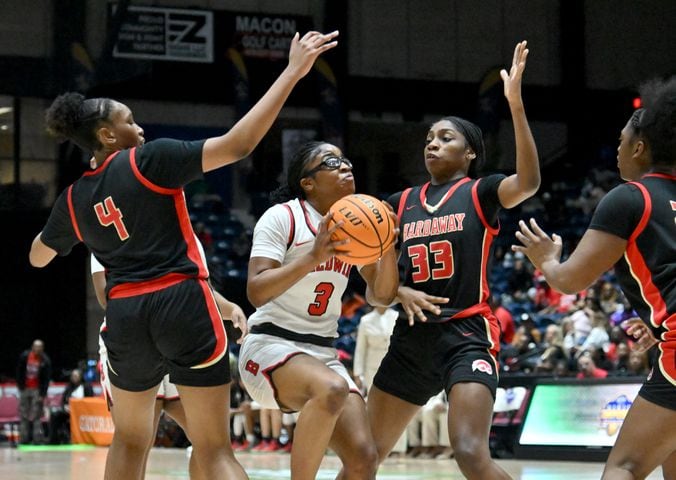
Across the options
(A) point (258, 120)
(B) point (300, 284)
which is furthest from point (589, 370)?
(A) point (258, 120)

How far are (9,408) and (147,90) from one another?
8.22 metres

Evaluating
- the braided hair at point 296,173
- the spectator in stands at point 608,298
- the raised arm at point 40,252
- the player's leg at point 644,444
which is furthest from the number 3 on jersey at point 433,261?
the spectator in stands at point 608,298

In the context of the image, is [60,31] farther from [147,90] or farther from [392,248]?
[392,248]

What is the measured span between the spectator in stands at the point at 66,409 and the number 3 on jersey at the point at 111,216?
610 inches

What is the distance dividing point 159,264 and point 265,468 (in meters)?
7.66

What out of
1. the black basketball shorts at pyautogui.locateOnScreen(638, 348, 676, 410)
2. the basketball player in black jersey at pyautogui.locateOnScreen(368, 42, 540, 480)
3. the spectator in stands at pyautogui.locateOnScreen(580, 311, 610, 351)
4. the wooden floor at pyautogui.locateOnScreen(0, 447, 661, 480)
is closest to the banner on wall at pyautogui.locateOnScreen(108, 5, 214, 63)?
the wooden floor at pyautogui.locateOnScreen(0, 447, 661, 480)

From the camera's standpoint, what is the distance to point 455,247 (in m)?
5.63

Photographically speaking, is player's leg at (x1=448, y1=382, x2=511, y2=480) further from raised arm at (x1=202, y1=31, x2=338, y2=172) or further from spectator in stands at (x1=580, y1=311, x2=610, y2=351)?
spectator in stands at (x1=580, y1=311, x2=610, y2=351)

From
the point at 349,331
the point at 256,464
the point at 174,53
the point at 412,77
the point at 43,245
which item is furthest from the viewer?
the point at 412,77

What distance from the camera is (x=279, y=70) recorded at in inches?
1046

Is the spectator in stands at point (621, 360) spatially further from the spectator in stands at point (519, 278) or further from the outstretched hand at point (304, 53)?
the outstretched hand at point (304, 53)

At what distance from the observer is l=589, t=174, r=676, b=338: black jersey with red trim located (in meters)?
4.29

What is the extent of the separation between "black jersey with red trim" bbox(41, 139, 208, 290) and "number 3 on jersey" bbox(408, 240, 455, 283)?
1179 mm

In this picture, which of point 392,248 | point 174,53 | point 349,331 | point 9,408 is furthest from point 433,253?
point 174,53
